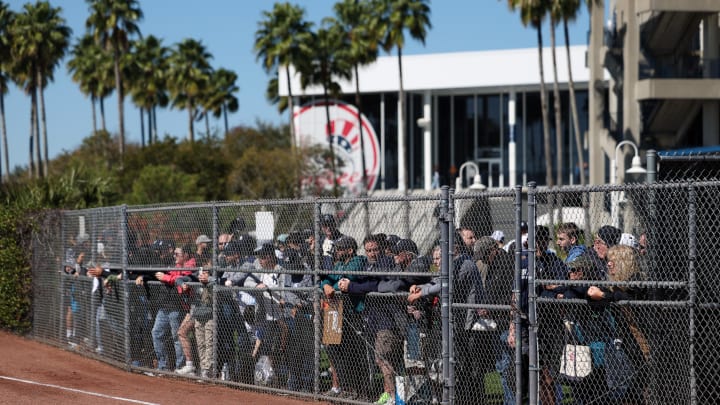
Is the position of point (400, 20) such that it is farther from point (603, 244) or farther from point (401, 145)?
point (603, 244)

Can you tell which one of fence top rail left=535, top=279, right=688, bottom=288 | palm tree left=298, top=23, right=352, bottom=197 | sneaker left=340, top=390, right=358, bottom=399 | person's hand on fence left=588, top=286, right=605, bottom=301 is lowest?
sneaker left=340, top=390, right=358, bottom=399

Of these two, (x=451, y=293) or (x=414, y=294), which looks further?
(x=414, y=294)

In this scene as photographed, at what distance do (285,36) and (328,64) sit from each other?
3460 millimetres

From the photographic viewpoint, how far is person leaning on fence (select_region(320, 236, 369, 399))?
411 inches

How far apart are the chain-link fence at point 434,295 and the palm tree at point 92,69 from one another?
159 ft

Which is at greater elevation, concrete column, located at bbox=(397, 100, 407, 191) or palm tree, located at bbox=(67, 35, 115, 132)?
palm tree, located at bbox=(67, 35, 115, 132)

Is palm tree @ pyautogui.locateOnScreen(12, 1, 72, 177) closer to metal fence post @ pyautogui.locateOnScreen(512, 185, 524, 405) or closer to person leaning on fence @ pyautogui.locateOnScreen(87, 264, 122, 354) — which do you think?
person leaning on fence @ pyautogui.locateOnScreen(87, 264, 122, 354)

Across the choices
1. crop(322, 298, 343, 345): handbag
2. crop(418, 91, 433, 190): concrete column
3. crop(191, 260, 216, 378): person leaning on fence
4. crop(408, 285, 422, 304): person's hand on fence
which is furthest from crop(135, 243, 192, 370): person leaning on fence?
crop(418, 91, 433, 190): concrete column

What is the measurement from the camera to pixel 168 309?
42.9ft

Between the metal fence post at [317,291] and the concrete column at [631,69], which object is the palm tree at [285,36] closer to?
the concrete column at [631,69]

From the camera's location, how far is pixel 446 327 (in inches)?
364

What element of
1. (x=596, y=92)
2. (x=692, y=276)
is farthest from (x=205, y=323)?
(x=596, y=92)

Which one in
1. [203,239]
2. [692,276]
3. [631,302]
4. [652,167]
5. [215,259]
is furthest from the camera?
[203,239]

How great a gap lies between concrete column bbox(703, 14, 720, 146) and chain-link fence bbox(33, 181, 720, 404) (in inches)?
755
